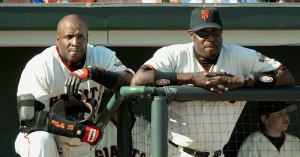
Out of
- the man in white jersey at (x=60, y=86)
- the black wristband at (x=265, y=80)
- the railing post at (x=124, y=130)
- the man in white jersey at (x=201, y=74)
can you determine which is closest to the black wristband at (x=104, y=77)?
the man in white jersey at (x=60, y=86)

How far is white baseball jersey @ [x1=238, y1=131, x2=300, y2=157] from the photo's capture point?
4602 millimetres

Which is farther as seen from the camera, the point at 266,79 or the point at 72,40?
the point at 72,40

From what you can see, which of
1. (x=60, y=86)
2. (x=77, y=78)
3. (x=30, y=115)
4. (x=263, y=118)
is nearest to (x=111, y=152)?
(x=60, y=86)

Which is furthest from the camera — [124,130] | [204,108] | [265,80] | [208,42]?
[208,42]

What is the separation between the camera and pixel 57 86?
4.57 metres

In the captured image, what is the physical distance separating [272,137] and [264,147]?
0.21m

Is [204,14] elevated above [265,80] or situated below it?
above

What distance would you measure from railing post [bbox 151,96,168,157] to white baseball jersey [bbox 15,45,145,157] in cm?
114

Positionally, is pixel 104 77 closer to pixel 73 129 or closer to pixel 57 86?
pixel 73 129

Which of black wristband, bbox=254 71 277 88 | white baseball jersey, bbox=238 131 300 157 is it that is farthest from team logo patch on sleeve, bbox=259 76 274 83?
white baseball jersey, bbox=238 131 300 157

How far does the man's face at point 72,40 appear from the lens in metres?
4.57

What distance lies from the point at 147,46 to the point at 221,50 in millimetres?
2774

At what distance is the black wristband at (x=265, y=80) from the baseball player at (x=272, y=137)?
70cm

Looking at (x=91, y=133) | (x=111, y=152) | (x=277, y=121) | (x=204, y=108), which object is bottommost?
(x=111, y=152)
